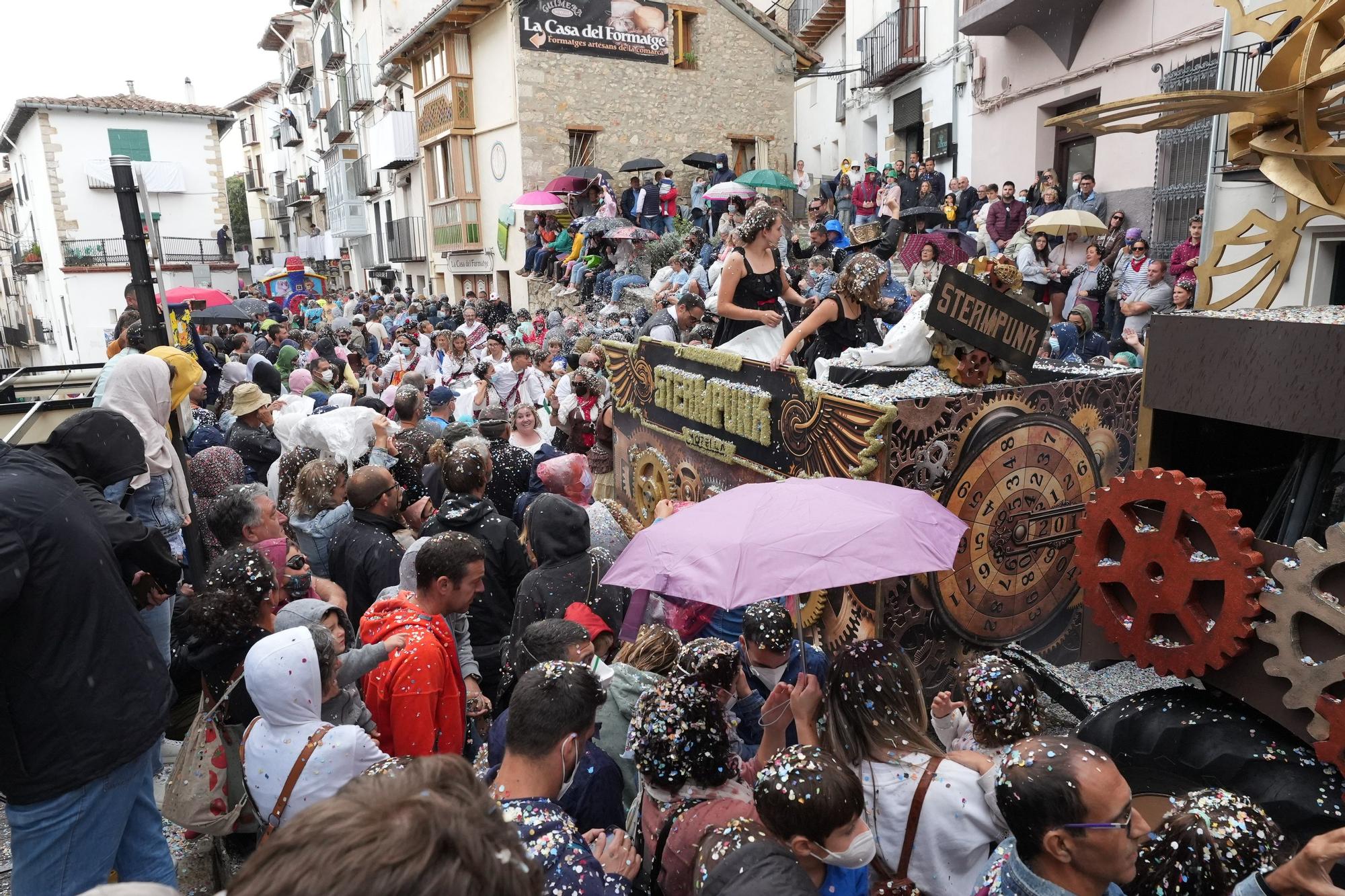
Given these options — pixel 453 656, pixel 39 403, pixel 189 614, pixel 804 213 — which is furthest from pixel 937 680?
pixel 804 213

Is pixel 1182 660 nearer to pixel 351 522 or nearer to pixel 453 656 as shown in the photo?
pixel 453 656

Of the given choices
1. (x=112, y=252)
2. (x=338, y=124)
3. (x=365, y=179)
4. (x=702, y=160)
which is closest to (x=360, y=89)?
(x=365, y=179)

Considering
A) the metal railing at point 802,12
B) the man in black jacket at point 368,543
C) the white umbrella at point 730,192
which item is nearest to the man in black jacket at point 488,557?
the man in black jacket at point 368,543

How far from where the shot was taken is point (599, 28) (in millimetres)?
23766

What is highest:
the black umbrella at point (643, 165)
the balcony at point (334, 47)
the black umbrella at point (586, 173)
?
the balcony at point (334, 47)

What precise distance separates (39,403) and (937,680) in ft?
20.8

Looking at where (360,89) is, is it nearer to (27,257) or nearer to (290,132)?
(27,257)

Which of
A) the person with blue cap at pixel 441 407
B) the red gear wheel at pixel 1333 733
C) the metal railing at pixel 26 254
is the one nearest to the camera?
the red gear wheel at pixel 1333 733

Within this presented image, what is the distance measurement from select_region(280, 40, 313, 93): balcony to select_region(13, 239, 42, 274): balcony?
1525 cm

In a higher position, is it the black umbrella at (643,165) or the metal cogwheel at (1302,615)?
the black umbrella at (643,165)

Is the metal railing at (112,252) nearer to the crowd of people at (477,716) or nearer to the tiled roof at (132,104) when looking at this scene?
the tiled roof at (132,104)

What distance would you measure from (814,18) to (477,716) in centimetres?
2788

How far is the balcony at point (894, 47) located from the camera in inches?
782

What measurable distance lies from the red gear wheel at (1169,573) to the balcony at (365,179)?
37502mm
